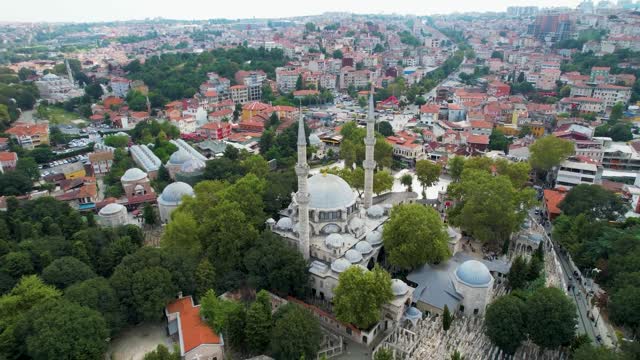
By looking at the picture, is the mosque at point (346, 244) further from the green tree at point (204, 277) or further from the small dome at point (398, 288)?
the green tree at point (204, 277)

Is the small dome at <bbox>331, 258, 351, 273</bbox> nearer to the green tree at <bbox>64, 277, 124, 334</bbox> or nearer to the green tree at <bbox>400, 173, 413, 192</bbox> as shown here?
the green tree at <bbox>64, 277, 124, 334</bbox>

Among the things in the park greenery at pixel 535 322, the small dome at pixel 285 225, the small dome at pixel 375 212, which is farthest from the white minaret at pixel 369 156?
the park greenery at pixel 535 322

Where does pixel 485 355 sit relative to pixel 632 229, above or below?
below

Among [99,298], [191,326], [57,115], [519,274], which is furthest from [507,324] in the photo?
[57,115]

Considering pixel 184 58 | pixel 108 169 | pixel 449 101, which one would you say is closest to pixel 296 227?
pixel 108 169

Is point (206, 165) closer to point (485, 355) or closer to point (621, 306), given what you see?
point (485, 355)
